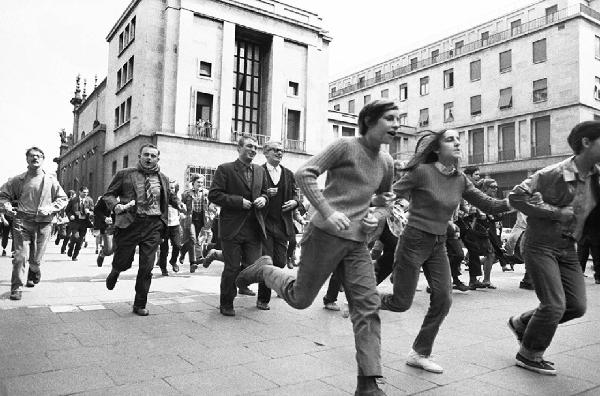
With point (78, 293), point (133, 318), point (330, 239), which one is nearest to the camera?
point (330, 239)

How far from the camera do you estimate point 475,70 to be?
44500 millimetres

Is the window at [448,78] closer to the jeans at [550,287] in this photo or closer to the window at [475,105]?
the window at [475,105]

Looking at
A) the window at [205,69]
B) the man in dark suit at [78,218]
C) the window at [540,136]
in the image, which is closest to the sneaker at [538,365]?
the man in dark suit at [78,218]

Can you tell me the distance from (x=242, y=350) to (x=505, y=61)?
43.8m

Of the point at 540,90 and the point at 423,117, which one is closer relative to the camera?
the point at 540,90

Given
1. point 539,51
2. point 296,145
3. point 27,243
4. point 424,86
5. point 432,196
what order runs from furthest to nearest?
point 424,86 < point 539,51 < point 296,145 < point 27,243 < point 432,196

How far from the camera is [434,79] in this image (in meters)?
48.3

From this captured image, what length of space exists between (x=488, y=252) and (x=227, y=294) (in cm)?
493

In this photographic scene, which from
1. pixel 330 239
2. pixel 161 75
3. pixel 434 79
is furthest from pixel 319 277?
pixel 434 79

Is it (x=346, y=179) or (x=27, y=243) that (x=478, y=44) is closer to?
(x=27, y=243)

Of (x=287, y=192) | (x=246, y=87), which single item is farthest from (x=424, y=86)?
(x=287, y=192)

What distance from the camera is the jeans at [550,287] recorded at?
3.71 m

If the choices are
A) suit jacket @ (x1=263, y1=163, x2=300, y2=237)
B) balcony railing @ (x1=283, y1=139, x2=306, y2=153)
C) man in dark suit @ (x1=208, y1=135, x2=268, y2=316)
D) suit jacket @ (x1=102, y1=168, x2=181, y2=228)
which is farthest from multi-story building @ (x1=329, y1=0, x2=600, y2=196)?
suit jacket @ (x1=102, y1=168, x2=181, y2=228)

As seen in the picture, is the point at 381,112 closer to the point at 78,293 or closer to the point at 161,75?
the point at 78,293
